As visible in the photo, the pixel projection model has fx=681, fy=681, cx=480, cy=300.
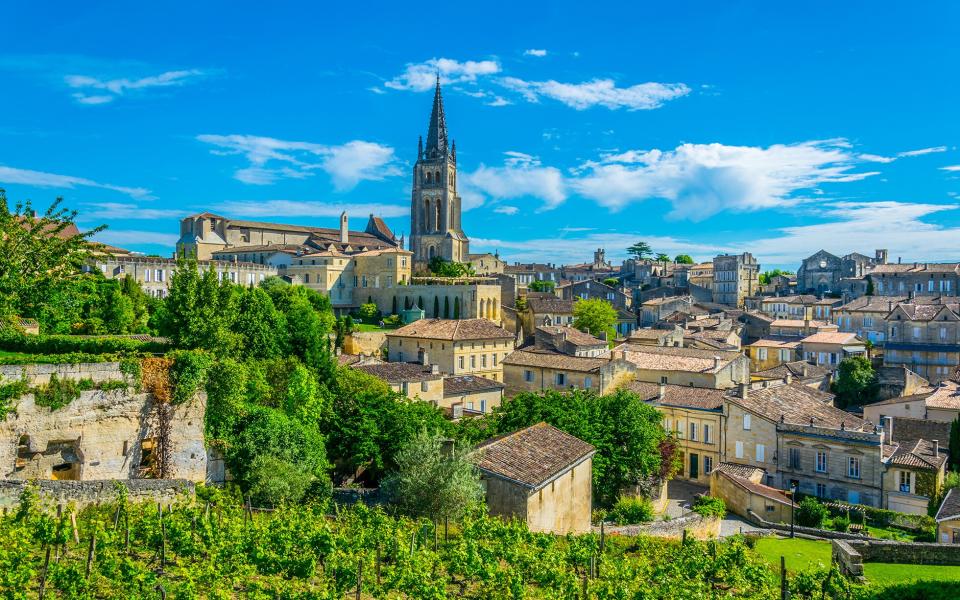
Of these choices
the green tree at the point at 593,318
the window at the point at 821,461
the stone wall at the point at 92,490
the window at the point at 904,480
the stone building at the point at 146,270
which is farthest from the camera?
the green tree at the point at 593,318

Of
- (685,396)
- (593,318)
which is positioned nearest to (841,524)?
(685,396)

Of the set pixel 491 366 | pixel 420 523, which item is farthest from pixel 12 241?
pixel 491 366

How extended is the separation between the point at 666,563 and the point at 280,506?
10607 mm

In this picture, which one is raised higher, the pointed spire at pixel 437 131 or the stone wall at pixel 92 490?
the pointed spire at pixel 437 131

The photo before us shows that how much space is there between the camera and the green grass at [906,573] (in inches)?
803

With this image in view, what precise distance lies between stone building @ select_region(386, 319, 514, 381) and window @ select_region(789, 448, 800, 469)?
75.5 ft

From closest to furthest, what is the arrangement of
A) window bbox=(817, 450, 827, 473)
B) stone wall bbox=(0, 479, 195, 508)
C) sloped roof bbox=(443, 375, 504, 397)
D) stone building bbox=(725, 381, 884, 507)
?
stone wall bbox=(0, 479, 195, 508)
stone building bbox=(725, 381, 884, 507)
window bbox=(817, 450, 827, 473)
sloped roof bbox=(443, 375, 504, 397)

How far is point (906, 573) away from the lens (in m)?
21.4

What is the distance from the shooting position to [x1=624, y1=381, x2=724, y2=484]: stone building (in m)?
38.9

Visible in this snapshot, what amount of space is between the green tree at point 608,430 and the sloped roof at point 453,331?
1861 centimetres

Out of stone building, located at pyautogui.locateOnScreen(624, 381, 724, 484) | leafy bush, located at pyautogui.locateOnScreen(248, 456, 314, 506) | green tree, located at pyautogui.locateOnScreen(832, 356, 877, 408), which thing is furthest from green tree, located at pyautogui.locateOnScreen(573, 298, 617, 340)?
leafy bush, located at pyautogui.locateOnScreen(248, 456, 314, 506)

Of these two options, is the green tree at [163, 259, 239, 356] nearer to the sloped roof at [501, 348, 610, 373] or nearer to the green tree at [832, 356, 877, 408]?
the sloped roof at [501, 348, 610, 373]

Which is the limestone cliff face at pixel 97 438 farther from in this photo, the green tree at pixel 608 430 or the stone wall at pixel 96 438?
the green tree at pixel 608 430

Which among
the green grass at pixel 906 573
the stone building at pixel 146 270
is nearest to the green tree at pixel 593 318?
the stone building at pixel 146 270
